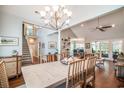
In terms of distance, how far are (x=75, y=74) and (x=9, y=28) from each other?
12.2ft

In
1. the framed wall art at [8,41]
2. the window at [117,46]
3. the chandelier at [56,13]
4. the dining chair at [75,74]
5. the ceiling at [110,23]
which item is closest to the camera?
the dining chair at [75,74]

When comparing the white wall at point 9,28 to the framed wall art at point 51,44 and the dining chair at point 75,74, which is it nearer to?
the dining chair at point 75,74

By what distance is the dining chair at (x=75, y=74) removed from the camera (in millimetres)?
1631

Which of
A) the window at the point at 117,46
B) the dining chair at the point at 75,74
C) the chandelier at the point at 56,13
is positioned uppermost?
the chandelier at the point at 56,13

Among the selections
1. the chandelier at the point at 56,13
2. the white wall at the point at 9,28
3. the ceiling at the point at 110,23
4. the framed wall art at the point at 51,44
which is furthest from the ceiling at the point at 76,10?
the framed wall art at the point at 51,44

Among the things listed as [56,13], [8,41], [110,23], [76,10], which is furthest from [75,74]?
[110,23]

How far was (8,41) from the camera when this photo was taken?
420 cm

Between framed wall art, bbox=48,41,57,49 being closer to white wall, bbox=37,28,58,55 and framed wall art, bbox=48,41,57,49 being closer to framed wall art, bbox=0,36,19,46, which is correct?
white wall, bbox=37,28,58,55

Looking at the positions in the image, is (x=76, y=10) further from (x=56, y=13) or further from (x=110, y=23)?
(x=110, y=23)

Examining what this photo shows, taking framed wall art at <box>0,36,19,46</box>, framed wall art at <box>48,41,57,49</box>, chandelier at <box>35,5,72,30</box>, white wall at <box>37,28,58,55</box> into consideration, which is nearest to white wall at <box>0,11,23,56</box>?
framed wall art at <box>0,36,19,46</box>

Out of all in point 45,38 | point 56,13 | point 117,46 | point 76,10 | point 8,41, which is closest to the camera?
point 56,13

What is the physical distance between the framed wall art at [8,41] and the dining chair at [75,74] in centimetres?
350
